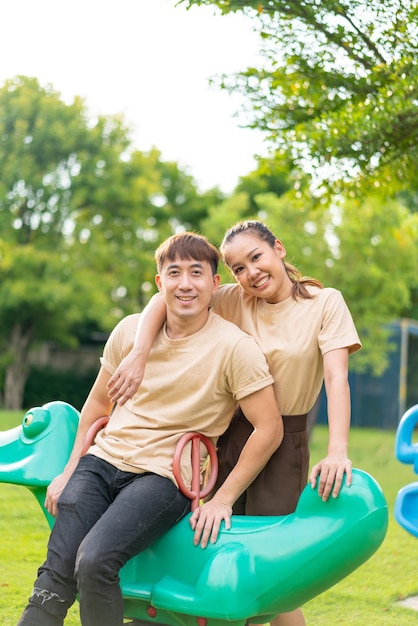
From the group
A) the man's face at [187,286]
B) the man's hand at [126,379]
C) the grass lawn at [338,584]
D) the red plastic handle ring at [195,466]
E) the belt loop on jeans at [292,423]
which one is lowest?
the grass lawn at [338,584]

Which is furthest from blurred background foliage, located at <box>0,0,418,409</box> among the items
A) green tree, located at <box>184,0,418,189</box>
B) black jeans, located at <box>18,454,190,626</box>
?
black jeans, located at <box>18,454,190,626</box>

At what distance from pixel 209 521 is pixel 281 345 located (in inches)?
26.3

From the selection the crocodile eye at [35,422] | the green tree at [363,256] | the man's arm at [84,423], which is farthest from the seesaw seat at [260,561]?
the green tree at [363,256]

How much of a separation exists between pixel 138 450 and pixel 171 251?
28.6 inches

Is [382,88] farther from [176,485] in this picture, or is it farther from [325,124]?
[176,485]

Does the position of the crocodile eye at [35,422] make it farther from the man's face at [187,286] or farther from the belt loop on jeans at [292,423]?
the belt loop on jeans at [292,423]

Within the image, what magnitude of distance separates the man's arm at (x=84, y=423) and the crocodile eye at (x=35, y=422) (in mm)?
180

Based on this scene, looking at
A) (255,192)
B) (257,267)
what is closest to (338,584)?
(257,267)

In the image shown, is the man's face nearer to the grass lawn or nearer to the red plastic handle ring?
the red plastic handle ring

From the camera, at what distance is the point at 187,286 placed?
9.95 ft

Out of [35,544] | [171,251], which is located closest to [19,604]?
[35,544]

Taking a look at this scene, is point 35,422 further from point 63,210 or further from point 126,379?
point 63,210

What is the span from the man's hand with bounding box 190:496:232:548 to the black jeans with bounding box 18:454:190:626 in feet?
0.23

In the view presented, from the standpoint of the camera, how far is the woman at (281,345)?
298 centimetres
